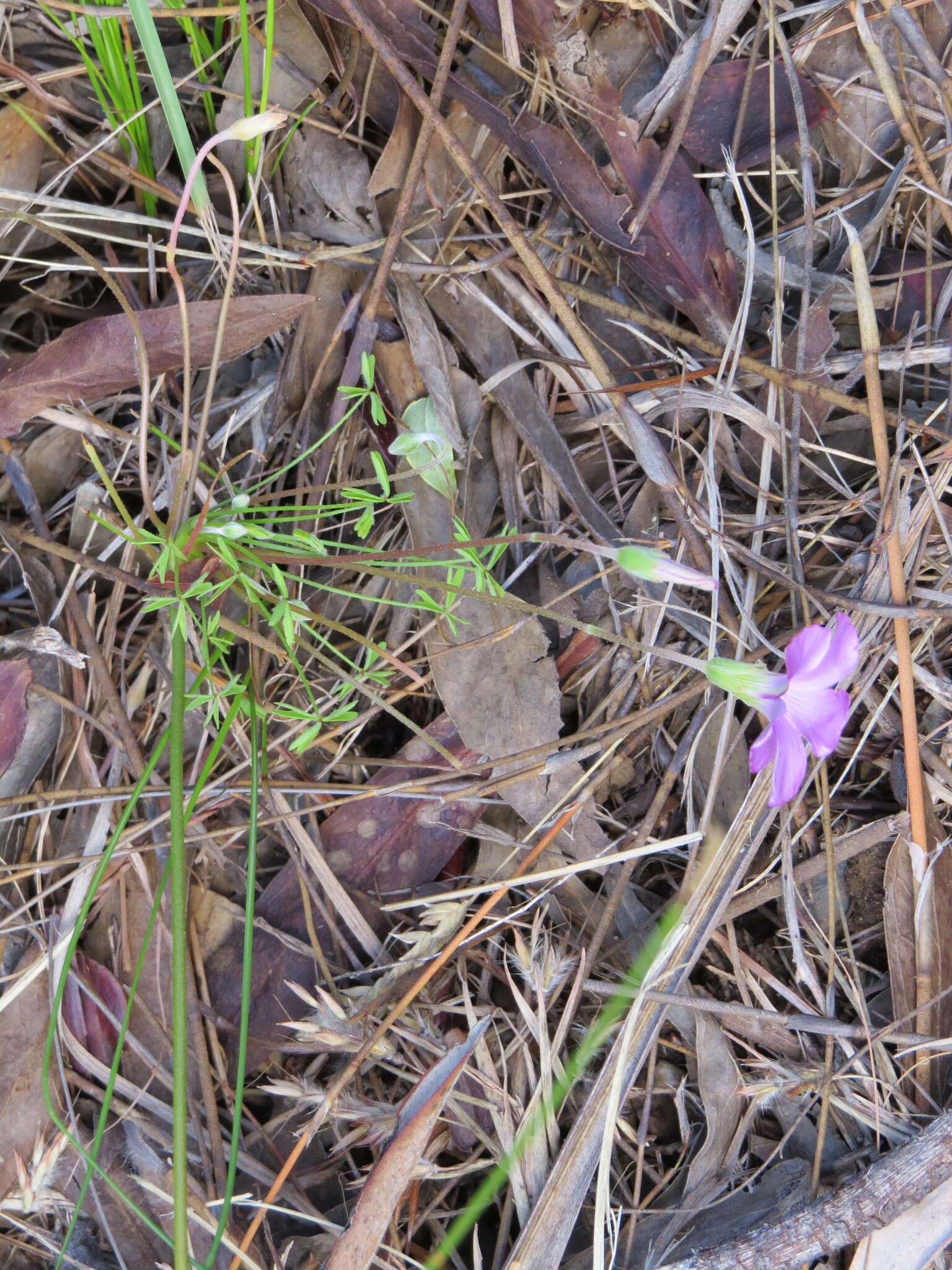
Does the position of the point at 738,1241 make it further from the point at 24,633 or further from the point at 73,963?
the point at 24,633

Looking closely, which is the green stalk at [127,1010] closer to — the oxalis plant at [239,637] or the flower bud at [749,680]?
the oxalis plant at [239,637]

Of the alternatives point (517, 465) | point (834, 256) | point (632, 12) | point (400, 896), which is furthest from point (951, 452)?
point (400, 896)

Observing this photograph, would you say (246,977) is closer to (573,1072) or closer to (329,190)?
(573,1072)

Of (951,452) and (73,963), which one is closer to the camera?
(951,452)

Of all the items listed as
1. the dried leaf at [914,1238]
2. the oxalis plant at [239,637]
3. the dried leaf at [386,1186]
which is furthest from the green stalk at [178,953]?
the dried leaf at [914,1238]

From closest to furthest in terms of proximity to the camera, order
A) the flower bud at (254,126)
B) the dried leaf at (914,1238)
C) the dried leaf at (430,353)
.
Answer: the flower bud at (254,126) → the dried leaf at (914,1238) → the dried leaf at (430,353)

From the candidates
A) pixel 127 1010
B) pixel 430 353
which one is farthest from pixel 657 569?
pixel 127 1010

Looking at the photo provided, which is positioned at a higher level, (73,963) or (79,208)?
(79,208)
